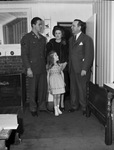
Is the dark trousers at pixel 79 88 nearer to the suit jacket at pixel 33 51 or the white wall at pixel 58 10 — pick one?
the suit jacket at pixel 33 51

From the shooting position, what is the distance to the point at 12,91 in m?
4.27

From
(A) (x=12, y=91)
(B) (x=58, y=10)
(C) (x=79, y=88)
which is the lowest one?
(A) (x=12, y=91)

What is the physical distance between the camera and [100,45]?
4.21m

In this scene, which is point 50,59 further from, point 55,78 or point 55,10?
point 55,10

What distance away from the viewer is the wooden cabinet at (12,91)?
13.8ft

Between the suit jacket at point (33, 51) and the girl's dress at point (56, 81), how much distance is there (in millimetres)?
213

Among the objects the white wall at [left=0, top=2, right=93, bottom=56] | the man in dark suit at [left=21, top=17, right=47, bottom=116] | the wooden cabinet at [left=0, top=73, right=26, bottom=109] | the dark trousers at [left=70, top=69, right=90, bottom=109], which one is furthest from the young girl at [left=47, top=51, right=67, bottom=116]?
the white wall at [left=0, top=2, right=93, bottom=56]

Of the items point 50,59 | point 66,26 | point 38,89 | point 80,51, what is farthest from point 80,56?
point 66,26

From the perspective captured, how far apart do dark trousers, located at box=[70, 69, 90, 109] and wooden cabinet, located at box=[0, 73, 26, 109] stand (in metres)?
1.00

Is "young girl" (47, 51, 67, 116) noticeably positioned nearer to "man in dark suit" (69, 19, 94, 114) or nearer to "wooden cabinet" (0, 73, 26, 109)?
"man in dark suit" (69, 19, 94, 114)

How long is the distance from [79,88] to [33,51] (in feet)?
3.41

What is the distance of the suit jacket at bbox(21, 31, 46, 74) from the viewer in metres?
3.71

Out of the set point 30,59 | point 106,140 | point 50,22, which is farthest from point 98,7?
point 106,140

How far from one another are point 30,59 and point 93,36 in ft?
4.10
